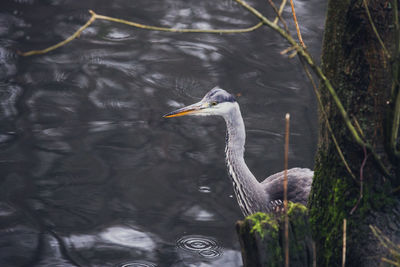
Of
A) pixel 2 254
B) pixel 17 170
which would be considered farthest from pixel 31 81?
pixel 2 254

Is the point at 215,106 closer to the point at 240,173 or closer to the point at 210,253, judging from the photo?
the point at 240,173

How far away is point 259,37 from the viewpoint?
8.45 metres

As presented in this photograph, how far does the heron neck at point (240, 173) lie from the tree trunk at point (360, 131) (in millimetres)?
1786

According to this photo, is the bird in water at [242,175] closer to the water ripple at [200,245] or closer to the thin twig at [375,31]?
the water ripple at [200,245]

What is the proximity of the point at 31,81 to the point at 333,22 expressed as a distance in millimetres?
5151

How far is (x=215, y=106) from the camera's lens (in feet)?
14.9

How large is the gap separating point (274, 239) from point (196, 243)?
244cm

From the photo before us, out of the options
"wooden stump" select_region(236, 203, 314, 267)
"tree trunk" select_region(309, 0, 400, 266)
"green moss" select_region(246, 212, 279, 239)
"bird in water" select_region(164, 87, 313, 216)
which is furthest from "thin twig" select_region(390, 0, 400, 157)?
"bird in water" select_region(164, 87, 313, 216)

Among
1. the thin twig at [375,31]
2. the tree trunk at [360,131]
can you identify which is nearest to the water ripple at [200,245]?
the tree trunk at [360,131]

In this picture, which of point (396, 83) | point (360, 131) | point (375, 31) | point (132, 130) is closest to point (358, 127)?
point (360, 131)

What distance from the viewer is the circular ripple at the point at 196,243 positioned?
472 cm

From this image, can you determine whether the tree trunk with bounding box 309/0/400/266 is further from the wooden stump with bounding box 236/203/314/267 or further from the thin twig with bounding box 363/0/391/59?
the wooden stump with bounding box 236/203/314/267

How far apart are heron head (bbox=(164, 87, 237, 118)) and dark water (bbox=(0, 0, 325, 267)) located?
1.06 metres

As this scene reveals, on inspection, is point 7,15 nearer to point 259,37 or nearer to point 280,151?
point 259,37
